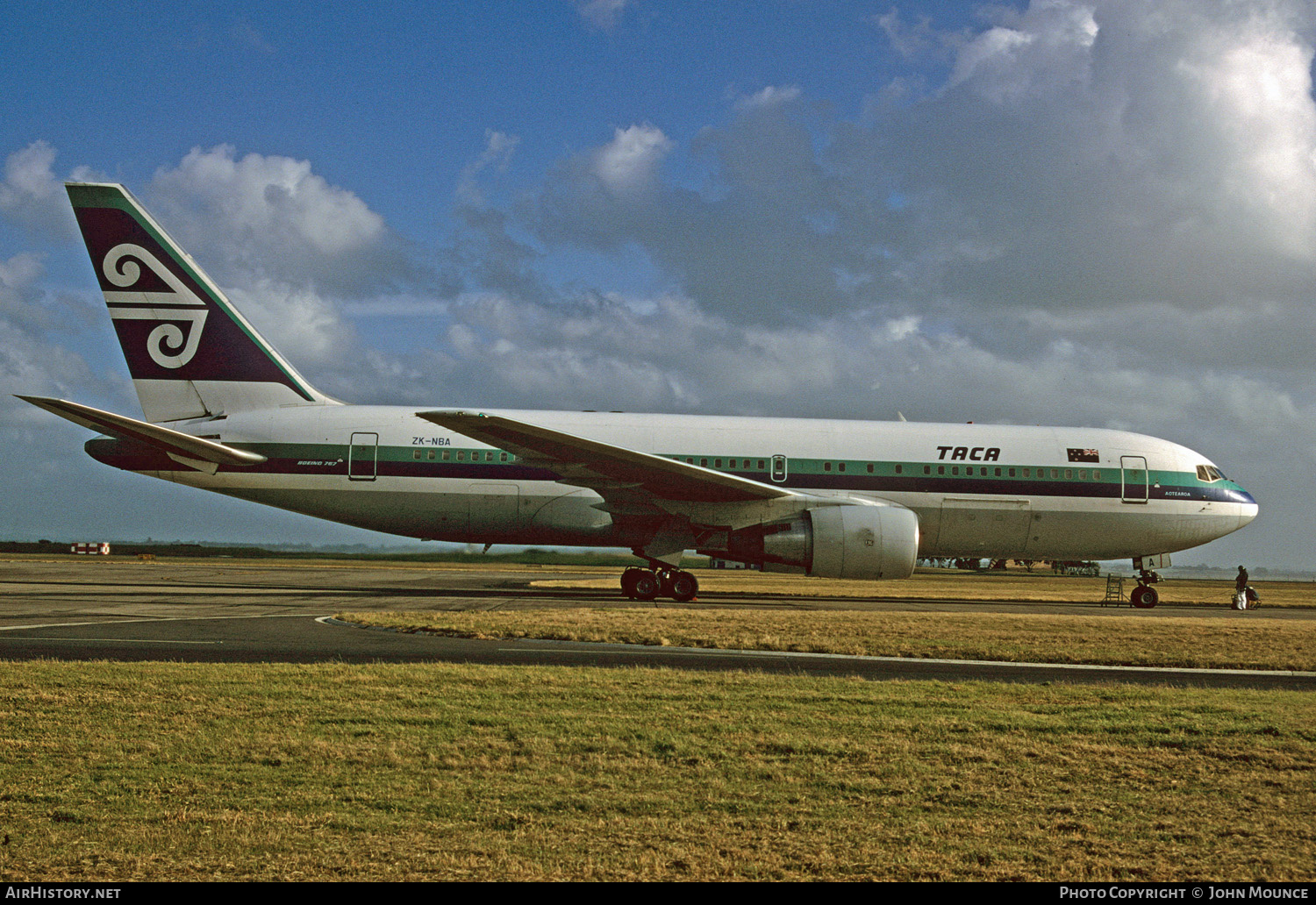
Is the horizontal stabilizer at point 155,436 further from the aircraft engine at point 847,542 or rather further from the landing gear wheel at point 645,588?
the aircraft engine at point 847,542

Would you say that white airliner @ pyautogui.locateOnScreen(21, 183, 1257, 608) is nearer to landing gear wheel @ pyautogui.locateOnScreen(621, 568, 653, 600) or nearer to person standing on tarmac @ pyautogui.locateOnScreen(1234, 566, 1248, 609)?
landing gear wheel @ pyautogui.locateOnScreen(621, 568, 653, 600)

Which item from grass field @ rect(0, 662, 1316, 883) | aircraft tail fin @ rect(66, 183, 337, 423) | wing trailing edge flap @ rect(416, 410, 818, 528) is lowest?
grass field @ rect(0, 662, 1316, 883)

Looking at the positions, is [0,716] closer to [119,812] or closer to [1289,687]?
[119,812]

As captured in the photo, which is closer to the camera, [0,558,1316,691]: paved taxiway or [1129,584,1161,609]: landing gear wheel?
[0,558,1316,691]: paved taxiway

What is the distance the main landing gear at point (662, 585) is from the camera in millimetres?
19953

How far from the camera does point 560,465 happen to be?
61.8 ft

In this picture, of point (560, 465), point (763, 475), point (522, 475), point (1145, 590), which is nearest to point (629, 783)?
point (560, 465)

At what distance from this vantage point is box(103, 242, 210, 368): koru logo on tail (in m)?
20.6

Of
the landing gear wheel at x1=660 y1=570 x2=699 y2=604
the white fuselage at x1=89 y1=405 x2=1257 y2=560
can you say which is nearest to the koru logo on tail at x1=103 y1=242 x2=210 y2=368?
the white fuselage at x1=89 y1=405 x2=1257 y2=560

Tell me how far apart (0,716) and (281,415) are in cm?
1530

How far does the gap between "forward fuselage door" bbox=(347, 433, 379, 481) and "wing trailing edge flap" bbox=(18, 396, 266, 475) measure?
188 cm

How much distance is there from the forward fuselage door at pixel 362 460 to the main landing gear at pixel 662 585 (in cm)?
623

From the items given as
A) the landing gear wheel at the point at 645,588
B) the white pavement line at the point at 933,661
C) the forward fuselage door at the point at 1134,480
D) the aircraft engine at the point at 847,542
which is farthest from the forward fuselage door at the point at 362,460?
the forward fuselage door at the point at 1134,480

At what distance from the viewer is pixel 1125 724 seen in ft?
Result: 21.5
